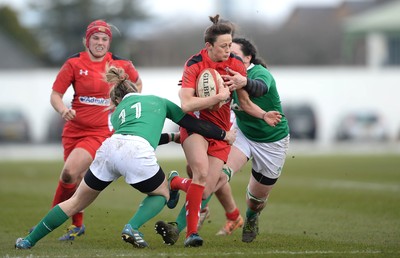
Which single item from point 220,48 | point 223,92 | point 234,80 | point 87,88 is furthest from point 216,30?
point 87,88

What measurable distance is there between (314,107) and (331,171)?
13.4m

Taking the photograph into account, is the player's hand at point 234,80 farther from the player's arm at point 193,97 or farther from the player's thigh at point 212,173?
the player's thigh at point 212,173

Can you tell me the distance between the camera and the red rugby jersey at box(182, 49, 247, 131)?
831 cm

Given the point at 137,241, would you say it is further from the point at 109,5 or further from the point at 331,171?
the point at 109,5

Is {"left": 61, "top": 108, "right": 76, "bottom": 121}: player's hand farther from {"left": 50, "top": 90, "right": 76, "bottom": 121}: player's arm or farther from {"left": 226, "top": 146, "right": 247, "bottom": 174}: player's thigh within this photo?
{"left": 226, "top": 146, "right": 247, "bottom": 174}: player's thigh

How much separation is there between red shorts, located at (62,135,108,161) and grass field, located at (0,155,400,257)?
80 cm

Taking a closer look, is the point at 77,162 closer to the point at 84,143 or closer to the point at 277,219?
the point at 84,143

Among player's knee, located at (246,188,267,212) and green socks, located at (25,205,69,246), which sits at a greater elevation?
green socks, located at (25,205,69,246)

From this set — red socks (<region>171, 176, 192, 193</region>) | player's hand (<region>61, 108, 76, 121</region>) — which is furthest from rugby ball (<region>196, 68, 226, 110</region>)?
player's hand (<region>61, 108, 76, 121</region>)

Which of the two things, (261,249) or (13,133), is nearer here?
(261,249)

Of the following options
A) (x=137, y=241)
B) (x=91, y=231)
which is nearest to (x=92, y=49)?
(x=91, y=231)

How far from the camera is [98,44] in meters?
10.1

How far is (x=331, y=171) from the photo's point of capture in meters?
21.8

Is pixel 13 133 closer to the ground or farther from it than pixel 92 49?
closer to the ground
